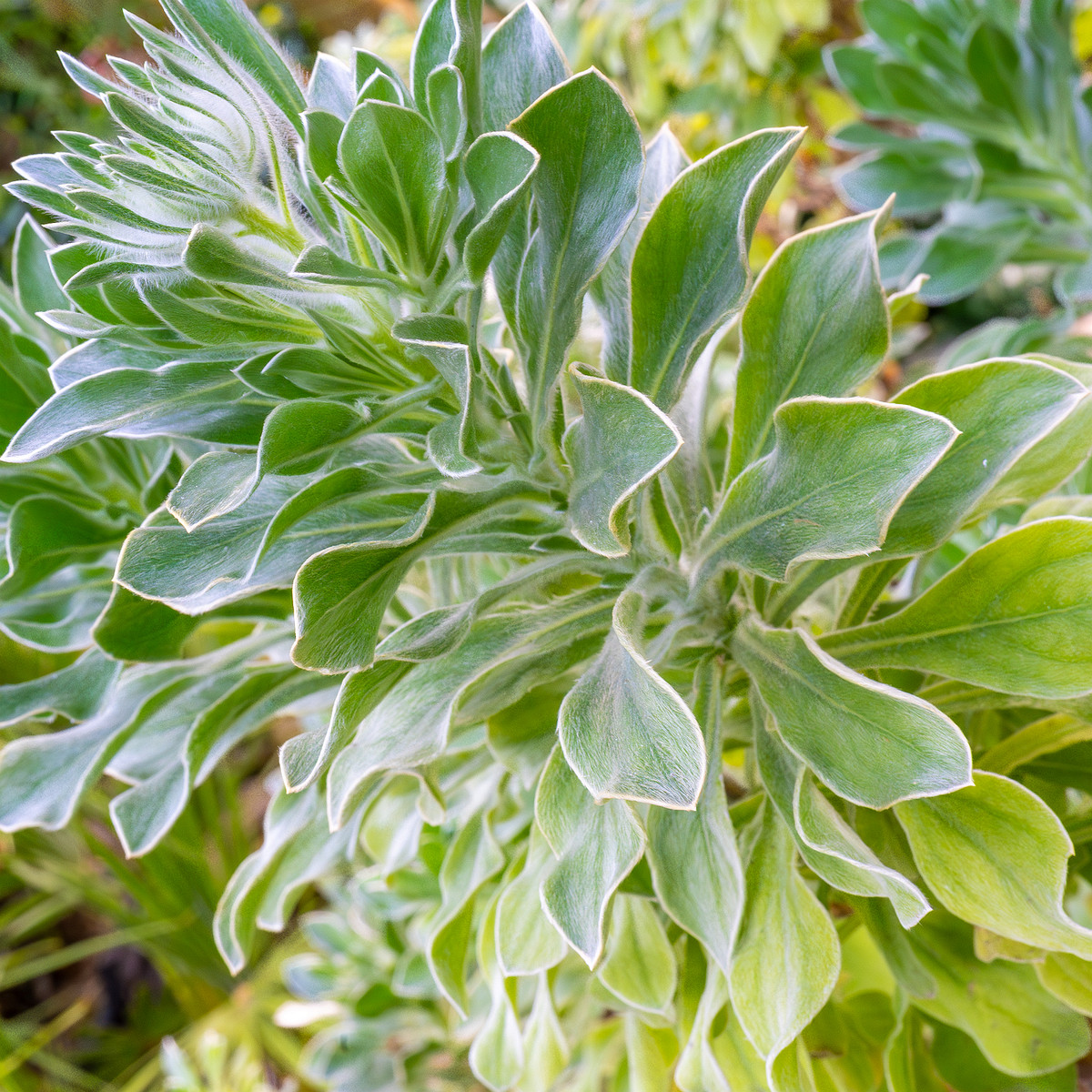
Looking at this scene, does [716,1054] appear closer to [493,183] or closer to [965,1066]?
[965,1066]

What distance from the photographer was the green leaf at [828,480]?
1.23 ft

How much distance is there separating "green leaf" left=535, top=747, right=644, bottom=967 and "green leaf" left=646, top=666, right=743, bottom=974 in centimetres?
7

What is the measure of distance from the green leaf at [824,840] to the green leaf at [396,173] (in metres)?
0.33

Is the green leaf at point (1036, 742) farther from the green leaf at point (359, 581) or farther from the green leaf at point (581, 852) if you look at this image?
the green leaf at point (359, 581)

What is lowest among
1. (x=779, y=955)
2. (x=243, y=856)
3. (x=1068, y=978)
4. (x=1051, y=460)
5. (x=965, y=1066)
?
(x=243, y=856)

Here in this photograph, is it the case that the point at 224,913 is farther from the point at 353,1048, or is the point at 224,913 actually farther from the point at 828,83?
the point at 828,83

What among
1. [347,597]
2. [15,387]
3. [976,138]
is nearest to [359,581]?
[347,597]

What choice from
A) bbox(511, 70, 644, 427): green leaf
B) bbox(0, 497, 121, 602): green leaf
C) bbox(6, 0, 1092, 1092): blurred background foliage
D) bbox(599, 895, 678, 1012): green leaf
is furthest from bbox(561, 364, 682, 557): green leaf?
bbox(6, 0, 1092, 1092): blurred background foliage

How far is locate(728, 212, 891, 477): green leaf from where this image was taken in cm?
47

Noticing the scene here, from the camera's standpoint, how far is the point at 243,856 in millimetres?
2271

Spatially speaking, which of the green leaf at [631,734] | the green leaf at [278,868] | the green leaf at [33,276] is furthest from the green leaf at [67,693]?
the green leaf at [631,734]

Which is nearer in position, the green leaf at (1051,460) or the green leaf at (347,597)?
the green leaf at (347,597)

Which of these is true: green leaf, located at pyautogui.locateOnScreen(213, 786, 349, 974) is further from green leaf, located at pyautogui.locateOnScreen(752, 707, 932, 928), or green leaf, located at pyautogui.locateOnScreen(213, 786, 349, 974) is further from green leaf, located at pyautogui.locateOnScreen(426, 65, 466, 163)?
green leaf, located at pyautogui.locateOnScreen(426, 65, 466, 163)

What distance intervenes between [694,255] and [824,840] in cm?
30
